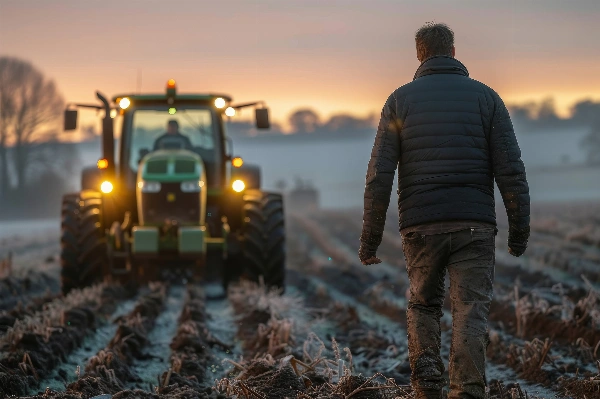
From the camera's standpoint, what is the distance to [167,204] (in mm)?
13062

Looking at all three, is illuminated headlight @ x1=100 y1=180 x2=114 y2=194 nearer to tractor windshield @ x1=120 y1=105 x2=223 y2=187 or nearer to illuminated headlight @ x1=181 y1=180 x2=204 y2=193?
tractor windshield @ x1=120 y1=105 x2=223 y2=187

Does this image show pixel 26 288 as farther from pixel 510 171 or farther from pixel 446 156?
pixel 510 171

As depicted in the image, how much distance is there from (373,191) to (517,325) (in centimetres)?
430

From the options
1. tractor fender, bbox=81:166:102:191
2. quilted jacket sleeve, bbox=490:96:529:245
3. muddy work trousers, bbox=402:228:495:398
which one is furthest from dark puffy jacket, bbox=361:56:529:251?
tractor fender, bbox=81:166:102:191

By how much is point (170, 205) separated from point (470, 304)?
26.0ft

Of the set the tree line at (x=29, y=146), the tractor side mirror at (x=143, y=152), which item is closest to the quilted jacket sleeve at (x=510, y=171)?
the tractor side mirror at (x=143, y=152)

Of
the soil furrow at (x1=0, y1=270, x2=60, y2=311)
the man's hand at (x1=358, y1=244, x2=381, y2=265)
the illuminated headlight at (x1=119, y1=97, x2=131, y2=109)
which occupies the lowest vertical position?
the soil furrow at (x1=0, y1=270, x2=60, y2=311)

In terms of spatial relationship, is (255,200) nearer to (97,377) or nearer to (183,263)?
(183,263)

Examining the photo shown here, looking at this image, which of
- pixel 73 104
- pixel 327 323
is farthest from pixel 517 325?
pixel 73 104

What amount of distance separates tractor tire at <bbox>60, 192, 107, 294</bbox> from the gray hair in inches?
320

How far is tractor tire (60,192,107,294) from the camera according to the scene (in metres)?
13.3

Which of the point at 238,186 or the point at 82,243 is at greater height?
the point at 238,186

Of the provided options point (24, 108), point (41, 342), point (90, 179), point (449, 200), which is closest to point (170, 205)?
point (90, 179)

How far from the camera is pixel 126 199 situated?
530 inches
